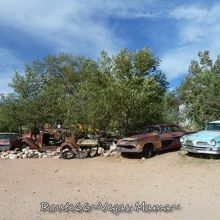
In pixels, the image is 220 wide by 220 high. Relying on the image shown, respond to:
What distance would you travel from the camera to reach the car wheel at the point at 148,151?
16562 millimetres

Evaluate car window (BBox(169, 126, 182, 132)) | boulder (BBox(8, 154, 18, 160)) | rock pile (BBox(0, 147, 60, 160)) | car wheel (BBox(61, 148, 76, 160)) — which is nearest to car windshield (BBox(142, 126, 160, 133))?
car window (BBox(169, 126, 182, 132))

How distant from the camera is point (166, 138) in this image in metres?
17.3

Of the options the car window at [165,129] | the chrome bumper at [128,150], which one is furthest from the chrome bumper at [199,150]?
the car window at [165,129]

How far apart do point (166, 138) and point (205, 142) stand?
3405 mm

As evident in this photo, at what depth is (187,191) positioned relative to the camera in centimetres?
968

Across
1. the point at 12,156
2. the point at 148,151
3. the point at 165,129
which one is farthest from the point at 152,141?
the point at 12,156

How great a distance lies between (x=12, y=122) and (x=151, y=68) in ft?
41.3

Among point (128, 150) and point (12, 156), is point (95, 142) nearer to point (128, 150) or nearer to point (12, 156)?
point (128, 150)

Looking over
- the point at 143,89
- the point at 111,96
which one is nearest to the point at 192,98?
the point at 143,89

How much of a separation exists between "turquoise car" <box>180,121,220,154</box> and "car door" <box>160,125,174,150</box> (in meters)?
2.16

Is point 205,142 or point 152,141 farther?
point 152,141

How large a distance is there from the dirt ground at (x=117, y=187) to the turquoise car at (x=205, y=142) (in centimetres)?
40

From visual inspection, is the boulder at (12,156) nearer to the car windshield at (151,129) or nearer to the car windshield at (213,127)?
the car windshield at (151,129)

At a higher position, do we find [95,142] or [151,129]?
[151,129]
